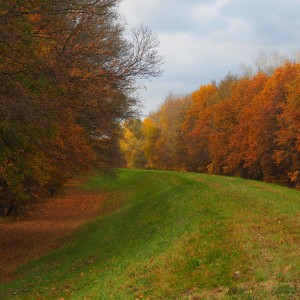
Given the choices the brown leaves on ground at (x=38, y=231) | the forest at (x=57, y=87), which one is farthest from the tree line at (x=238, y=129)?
the forest at (x=57, y=87)

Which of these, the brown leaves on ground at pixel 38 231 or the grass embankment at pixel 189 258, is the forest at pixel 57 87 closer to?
the brown leaves on ground at pixel 38 231

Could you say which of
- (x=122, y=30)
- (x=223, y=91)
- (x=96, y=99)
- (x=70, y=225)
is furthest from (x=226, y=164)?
(x=96, y=99)

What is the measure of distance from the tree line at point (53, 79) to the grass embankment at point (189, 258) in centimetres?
356

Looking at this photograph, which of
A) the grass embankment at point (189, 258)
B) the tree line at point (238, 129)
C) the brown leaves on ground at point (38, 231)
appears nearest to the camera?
the grass embankment at point (189, 258)

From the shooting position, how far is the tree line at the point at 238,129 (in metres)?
45.9

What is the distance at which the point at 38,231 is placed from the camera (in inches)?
1003

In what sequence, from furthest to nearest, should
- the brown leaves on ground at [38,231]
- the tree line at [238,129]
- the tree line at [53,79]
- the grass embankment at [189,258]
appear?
the tree line at [238,129] < the brown leaves on ground at [38,231] < the tree line at [53,79] < the grass embankment at [189,258]

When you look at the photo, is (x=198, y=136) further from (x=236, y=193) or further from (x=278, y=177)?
(x=236, y=193)

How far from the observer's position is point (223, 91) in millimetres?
72062

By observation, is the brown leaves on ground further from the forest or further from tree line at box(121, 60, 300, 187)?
tree line at box(121, 60, 300, 187)

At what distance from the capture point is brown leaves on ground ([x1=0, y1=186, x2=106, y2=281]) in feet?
61.8

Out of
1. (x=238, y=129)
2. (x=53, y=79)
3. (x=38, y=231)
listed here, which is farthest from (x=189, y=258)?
(x=238, y=129)

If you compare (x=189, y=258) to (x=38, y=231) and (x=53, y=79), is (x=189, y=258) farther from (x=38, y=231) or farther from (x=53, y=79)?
(x=38, y=231)

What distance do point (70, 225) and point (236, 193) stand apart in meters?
11.5
